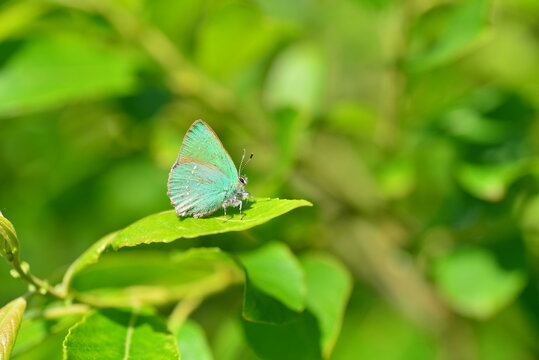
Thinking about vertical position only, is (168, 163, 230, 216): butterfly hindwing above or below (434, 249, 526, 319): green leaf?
above

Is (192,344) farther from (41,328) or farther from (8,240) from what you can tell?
(8,240)

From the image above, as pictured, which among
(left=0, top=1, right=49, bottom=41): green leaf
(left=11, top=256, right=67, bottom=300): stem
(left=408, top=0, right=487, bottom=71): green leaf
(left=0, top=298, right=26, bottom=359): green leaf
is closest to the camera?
(left=0, top=298, right=26, bottom=359): green leaf

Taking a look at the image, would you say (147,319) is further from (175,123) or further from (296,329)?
(175,123)

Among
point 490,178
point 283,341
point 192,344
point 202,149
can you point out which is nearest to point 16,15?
point 202,149

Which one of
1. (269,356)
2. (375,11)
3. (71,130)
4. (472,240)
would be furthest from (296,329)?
(71,130)

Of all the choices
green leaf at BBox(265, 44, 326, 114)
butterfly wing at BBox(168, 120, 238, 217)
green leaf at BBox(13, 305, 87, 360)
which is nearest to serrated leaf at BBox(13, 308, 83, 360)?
green leaf at BBox(13, 305, 87, 360)

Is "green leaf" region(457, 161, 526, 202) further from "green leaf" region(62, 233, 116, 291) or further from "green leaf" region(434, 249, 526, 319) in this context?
"green leaf" region(62, 233, 116, 291)

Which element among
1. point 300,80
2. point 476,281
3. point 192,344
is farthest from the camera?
point 300,80
